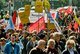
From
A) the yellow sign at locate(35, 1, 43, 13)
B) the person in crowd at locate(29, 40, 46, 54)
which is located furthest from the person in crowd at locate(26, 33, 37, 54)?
the person in crowd at locate(29, 40, 46, 54)

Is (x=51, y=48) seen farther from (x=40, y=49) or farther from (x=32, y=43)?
(x=32, y=43)

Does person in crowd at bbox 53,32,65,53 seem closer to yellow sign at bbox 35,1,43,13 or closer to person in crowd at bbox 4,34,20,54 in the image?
person in crowd at bbox 4,34,20,54

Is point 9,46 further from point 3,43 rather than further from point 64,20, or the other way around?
point 64,20

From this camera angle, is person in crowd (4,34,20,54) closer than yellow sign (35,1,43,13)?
Yes

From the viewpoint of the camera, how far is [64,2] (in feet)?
218

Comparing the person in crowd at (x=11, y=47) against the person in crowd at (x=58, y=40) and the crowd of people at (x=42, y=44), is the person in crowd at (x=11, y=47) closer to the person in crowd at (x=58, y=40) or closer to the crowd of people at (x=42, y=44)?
the crowd of people at (x=42, y=44)

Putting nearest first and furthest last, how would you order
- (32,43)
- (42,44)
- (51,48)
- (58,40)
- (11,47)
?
1. (42,44)
2. (51,48)
3. (58,40)
4. (11,47)
5. (32,43)

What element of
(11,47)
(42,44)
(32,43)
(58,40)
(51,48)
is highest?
(42,44)

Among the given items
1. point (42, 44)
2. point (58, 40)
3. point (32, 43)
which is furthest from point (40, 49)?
point (32, 43)

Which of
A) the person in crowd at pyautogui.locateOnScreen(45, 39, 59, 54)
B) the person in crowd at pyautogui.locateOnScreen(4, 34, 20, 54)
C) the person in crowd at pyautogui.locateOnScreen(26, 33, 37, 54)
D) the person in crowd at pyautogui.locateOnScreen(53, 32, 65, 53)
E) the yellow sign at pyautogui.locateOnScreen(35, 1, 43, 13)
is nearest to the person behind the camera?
the person in crowd at pyautogui.locateOnScreen(45, 39, 59, 54)

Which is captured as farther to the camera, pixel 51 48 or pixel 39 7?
pixel 39 7

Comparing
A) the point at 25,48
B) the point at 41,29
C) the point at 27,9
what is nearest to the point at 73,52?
the point at 25,48

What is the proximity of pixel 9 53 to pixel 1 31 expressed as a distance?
521 centimetres

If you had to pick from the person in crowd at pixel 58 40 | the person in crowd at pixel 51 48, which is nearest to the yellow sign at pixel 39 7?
the person in crowd at pixel 58 40
